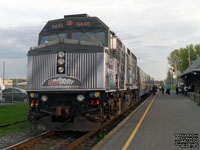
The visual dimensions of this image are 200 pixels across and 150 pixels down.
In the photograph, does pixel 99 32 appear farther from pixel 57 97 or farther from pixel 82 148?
pixel 82 148

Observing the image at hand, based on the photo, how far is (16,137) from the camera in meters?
7.71

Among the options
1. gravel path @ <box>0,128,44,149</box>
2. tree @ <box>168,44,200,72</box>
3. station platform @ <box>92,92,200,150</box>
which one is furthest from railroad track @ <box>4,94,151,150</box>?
tree @ <box>168,44,200,72</box>

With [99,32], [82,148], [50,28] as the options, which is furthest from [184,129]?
[50,28]

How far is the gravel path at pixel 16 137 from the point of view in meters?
6.95

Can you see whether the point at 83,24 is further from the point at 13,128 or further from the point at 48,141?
the point at 13,128

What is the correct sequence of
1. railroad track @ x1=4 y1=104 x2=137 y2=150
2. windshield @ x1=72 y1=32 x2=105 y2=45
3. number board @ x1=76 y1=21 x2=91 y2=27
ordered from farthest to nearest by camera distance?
number board @ x1=76 y1=21 x2=91 y2=27, windshield @ x1=72 y1=32 x2=105 y2=45, railroad track @ x1=4 y1=104 x2=137 y2=150

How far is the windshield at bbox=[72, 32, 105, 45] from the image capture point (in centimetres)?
798

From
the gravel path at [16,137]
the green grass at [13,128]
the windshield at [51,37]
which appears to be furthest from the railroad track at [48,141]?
the windshield at [51,37]

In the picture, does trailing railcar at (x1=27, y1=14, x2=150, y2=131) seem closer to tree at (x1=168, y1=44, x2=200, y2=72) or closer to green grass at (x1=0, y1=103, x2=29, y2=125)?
green grass at (x1=0, y1=103, x2=29, y2=125)

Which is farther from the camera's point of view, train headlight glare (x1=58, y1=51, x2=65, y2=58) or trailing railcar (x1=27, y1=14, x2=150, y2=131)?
train headlight glare (x1=58, y1=51, x2=65, y2=58)

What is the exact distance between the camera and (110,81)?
311 inches

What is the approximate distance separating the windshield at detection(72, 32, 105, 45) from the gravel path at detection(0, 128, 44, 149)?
151 inches

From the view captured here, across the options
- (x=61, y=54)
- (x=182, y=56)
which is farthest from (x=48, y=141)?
(x=182, y=56)

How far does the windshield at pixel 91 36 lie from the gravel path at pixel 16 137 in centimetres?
385
